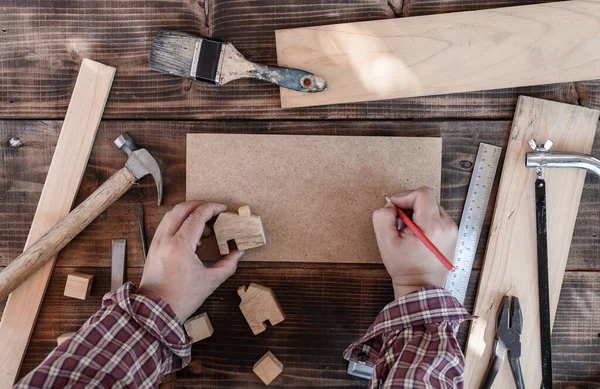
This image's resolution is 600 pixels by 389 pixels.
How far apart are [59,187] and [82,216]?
0.16m

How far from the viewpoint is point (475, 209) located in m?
1.59

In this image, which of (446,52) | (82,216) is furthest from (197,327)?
(446,52)

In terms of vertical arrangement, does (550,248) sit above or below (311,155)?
below

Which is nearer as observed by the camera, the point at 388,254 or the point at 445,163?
the point at 388,254

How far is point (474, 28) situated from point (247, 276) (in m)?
1.18

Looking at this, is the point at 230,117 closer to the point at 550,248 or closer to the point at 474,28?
the point at 474,28

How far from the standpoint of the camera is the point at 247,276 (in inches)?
64.4

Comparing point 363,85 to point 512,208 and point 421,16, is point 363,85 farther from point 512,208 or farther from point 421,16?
point 512,208

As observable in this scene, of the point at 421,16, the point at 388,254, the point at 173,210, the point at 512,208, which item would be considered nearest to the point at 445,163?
Result: the point at 512,208

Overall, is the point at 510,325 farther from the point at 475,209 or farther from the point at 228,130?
the point at 228,130

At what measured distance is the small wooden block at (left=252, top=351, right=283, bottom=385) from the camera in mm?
1592

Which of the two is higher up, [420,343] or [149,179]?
[149,179]

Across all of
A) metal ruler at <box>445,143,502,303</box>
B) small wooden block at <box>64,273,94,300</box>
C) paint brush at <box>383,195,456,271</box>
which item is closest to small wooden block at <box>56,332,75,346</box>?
small wooden block at <box>64,273,94,300</box>

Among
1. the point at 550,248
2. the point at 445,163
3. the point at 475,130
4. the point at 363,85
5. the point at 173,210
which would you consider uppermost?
the point at 363,85
